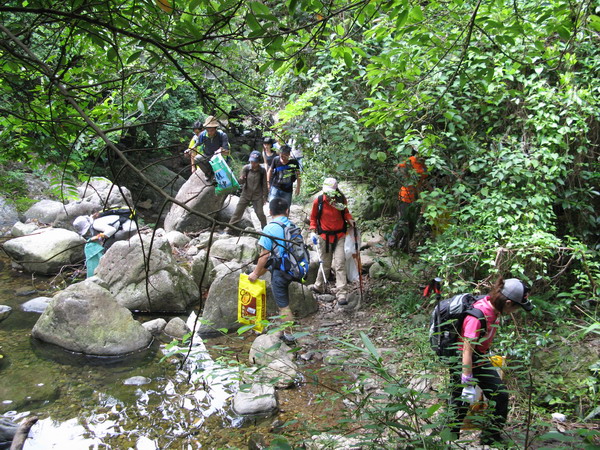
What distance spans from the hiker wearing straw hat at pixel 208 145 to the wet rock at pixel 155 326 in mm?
2198

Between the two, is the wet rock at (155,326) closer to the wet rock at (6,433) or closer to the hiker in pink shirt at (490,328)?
the wet rock at (6,433)

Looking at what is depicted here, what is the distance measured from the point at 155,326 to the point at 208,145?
3300mm

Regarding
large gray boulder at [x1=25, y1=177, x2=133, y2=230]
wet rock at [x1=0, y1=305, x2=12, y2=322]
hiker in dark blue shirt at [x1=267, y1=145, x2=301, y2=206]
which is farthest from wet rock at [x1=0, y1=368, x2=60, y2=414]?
large gray boulder at [x1=25, y1=177, x2=133, y2=230]

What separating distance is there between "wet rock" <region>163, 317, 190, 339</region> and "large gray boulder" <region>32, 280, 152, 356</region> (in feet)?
1.24

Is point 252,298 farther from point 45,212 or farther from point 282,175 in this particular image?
point 45,212

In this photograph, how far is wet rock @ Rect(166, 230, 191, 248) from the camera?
976 cm

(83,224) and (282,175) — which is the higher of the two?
(282,175)

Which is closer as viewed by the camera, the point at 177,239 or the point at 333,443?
the point at 333,443

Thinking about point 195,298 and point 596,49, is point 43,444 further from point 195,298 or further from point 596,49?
point 596,49

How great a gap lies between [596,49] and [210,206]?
8194 millimetres

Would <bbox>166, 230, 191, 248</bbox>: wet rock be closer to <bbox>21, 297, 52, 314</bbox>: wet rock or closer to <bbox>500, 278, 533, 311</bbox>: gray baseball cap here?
<bbox>21, 297, 52, 314</bbox>: wet rock

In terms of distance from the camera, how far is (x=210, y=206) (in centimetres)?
1095

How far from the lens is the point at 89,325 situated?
227 inches

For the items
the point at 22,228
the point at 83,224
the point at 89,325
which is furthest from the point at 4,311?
the point at 22,228
